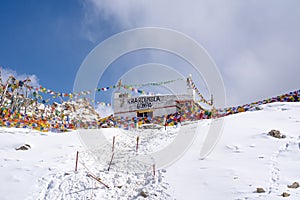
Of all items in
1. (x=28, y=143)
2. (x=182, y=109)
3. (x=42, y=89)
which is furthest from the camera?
(x=182, y=109)

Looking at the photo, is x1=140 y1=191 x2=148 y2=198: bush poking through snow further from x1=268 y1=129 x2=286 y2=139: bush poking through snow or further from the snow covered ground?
x1=268 y1=129 x2=286 y2=139: bush poking through snow

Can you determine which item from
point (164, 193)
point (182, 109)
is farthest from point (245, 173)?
point (182, 109)

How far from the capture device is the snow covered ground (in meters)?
9.33

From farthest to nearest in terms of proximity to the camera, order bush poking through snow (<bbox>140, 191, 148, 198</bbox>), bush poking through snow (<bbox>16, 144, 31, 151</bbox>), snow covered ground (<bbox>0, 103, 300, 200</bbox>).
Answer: bush poking through snow (<bbox>16, 144, 31, 151</bbox>)
bush poking through snow (<bbox>140, 191, 148, 198</bbox>)
snow covered ground (<bbox>0, 103, 300, 200</bbox>)

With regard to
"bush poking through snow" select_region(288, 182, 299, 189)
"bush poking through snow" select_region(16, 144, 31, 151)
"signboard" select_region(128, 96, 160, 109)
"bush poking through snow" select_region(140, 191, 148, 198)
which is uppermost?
"signboard" select_region(128, 96, 160, 109)

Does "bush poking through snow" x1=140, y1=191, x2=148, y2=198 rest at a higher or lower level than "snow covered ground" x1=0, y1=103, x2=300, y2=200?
lower

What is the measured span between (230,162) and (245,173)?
4.19ft

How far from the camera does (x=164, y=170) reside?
455 inches

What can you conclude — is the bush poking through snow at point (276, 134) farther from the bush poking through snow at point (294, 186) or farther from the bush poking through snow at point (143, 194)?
the bush poking through snow at point (143, 194)

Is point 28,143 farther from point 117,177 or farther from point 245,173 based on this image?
point 245,173

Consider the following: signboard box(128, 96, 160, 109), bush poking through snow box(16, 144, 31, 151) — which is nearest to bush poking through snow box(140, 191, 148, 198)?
bush poking through snow box(16, 144, 31, 151)

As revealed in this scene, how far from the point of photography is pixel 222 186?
9.30 metres

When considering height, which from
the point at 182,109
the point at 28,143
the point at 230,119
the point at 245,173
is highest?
the point at 182,109

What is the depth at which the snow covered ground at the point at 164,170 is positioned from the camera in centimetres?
933
